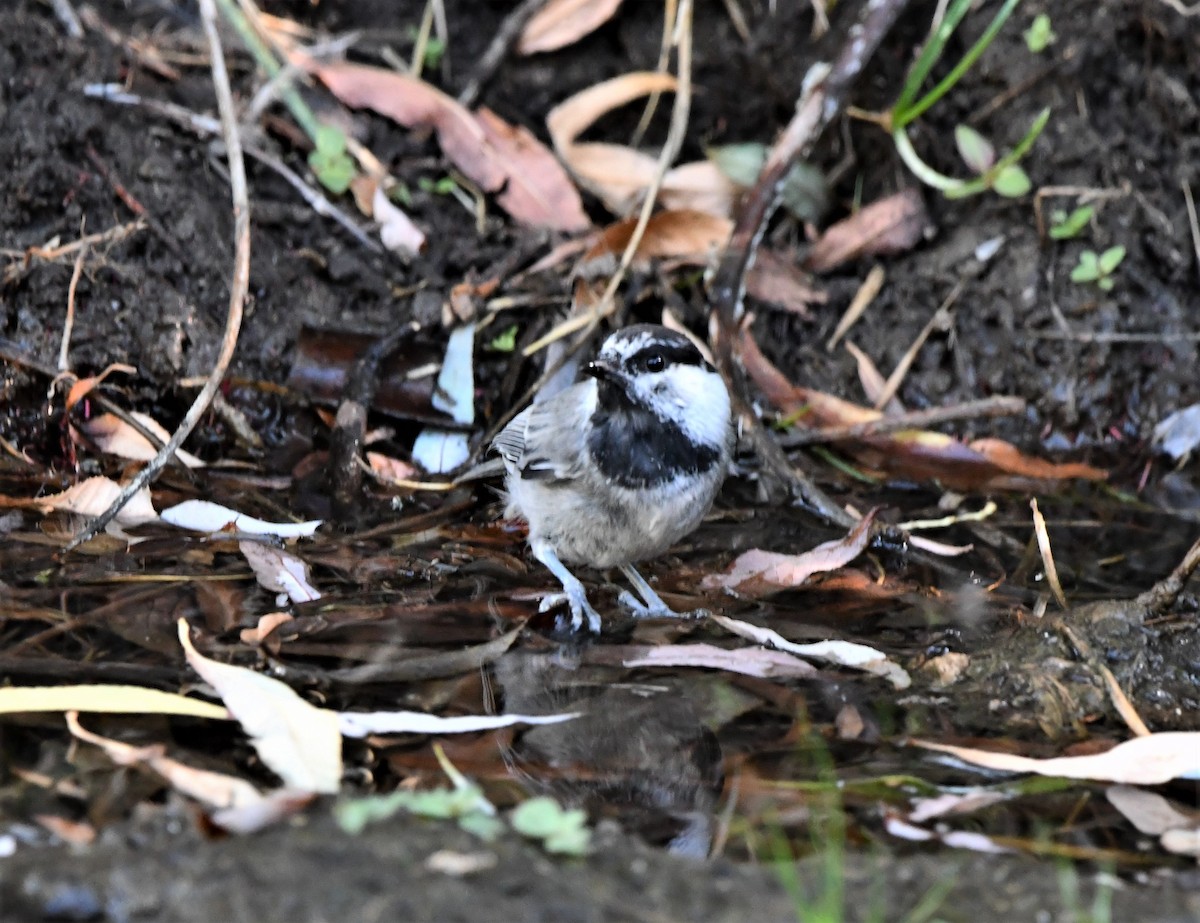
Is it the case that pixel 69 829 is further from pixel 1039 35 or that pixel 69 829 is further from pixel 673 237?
pixel 1039 35

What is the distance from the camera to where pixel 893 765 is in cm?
318

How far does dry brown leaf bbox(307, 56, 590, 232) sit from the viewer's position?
616 cm

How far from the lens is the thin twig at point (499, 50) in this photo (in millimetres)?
6434

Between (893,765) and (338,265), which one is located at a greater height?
(338,265)

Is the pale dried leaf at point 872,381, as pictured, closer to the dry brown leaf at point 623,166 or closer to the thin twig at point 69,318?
the dry brown leaf at point 623,166

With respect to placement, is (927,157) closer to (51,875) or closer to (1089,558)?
(1089,558)

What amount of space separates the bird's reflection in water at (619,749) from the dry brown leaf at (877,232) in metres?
3.11

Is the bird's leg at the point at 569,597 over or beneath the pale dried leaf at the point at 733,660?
beneath

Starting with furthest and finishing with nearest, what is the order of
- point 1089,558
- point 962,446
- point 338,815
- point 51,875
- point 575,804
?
point 962,446 < point 1089,558 < point 575,804 < point 338,815 < point 51,875

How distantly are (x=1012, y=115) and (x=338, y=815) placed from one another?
492 cm

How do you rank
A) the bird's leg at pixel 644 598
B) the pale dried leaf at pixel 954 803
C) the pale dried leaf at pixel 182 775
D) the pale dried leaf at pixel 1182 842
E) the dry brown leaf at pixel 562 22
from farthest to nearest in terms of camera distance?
the dry brown leaf at pixel 562 22, the bird's leg at pixel 644 598, the pale dried leaf at pixel 954 803, the pale dried leaf at pixel 1182 842, the pale dried leaf at pixel 182 775

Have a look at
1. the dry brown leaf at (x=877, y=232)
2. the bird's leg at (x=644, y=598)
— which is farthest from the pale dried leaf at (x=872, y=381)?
the bird's leg at (x=644, y=598)

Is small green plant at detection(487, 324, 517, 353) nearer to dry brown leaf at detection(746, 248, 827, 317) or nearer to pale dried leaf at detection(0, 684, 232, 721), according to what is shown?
dry brown leaf at detection(746, 248, 827, 317)

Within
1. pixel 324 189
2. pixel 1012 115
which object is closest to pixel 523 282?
pixel 324 189
